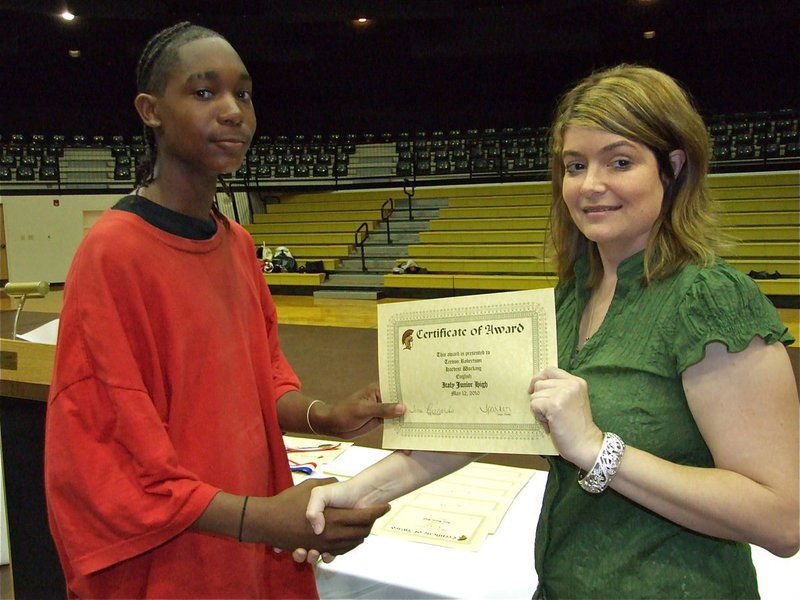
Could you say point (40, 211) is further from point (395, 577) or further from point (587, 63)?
point (395, 577)

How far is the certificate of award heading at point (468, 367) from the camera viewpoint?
3.64 feet

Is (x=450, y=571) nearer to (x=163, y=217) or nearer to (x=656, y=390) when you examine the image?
(x=656, y=390)

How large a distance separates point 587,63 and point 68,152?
1178 cm

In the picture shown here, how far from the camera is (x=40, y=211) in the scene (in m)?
14.6

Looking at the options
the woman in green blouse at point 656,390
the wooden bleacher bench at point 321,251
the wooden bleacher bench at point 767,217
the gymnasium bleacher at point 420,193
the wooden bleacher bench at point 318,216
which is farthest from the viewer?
the wooden bleacher bench at point 318,216

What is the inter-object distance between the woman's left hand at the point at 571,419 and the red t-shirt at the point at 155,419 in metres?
0.56

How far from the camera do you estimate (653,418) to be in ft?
3.43

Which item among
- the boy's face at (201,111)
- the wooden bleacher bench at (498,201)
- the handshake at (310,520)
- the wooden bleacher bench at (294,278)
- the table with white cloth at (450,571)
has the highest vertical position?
the wooden bleacher bench at (498,201)

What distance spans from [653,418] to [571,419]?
14cm

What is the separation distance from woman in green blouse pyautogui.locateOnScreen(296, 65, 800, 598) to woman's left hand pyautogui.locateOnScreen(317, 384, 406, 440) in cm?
17

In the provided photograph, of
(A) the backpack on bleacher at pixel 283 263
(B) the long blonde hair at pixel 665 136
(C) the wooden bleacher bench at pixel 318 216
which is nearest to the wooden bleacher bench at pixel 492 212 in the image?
(C) the wooden bleacher bench at pixel 318 216

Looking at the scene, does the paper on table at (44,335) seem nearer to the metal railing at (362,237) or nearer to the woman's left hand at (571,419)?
the woman's left hand at (571,419)

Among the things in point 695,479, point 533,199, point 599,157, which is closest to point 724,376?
point 695,479

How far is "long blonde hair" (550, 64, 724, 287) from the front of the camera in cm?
109
